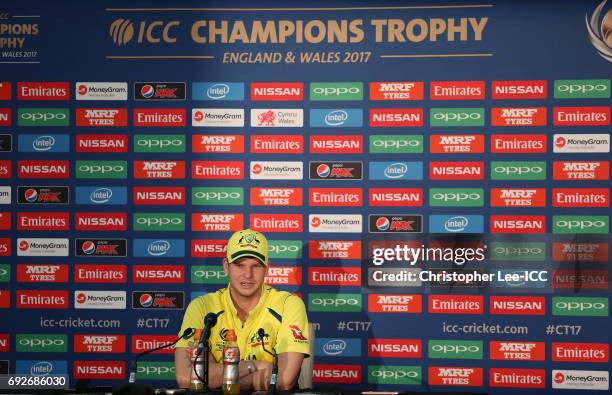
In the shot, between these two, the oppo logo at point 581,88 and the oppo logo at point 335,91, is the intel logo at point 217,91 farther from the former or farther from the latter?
the oppo logo at point 581,88

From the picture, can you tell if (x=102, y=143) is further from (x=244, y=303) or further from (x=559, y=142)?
(x=559, y=142)

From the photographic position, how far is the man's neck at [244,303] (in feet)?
12.0

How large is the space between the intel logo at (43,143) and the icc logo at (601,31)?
11.5 ft

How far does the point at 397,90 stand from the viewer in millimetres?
4551

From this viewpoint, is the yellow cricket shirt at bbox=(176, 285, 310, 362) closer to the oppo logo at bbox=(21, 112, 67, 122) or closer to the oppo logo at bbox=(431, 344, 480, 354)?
the oppo logo at bbox=(431, 344, 480, 354)

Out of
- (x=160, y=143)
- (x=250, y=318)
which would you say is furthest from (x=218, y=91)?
(x=250, y=318)

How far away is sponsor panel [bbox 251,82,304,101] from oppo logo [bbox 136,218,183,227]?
0.93 metres

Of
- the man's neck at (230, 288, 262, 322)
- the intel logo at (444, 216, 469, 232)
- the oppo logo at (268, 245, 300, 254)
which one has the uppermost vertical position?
the intel logo at (444, 216, 469, 232)

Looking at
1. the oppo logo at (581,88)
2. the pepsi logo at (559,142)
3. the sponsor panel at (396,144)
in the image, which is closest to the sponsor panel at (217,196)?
the sponsor panel at (396,144)

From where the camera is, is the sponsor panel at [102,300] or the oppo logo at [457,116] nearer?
the oppo logo at [457,116]

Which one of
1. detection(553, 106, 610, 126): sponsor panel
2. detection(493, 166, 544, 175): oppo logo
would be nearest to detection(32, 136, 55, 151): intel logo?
detection(493, 166, 544, 175): oppo logo

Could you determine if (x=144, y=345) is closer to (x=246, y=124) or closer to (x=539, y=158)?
(x=246, y=124)

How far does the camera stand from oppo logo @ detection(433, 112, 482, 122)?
4.50 meters

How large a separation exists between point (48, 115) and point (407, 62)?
7.72 feet
